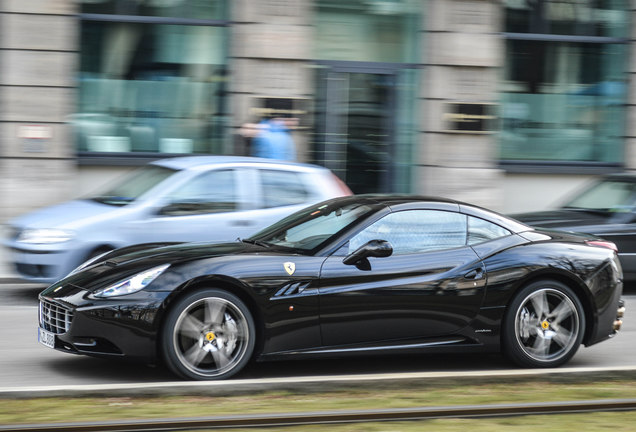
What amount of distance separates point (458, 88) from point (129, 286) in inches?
400

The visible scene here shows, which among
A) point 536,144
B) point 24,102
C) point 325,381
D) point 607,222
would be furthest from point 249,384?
point 536,144

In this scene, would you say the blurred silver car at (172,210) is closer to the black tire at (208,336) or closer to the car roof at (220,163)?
the car roof at (220,163)

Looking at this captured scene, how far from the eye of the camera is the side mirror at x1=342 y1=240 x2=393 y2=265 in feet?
20.7

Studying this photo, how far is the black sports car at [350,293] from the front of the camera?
19.9 feet

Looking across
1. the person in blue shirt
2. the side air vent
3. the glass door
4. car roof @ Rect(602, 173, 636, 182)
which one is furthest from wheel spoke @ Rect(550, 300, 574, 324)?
the glass door

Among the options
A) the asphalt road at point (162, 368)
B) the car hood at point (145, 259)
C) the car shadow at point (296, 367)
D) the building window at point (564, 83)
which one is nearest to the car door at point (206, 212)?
the asphalt road at point (162, 368)

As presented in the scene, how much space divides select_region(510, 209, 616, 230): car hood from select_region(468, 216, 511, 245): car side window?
4.09m

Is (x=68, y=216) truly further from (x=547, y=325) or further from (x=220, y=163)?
(x=547, y=325)

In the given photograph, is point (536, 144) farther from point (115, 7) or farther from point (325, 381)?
point (325, 381)

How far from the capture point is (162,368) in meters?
6.57

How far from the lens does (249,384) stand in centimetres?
580

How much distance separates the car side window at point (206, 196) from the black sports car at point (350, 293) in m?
2.79

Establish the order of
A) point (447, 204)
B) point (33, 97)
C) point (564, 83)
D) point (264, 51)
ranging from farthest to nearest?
point (564, 83) → point (264, 51) → point (33, 97) → point (447, 204)

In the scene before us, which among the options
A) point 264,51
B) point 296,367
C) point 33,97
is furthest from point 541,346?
point 33,97
